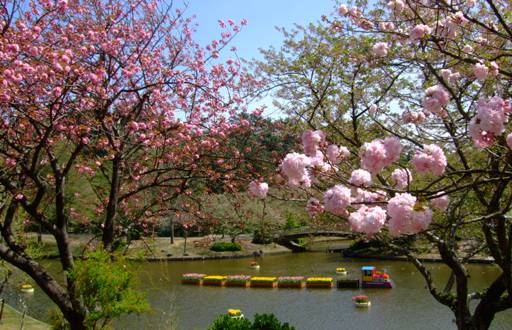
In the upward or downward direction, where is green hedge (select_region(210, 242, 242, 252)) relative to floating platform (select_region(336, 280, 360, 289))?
upward

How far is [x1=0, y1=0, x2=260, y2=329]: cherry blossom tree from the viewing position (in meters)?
4.97

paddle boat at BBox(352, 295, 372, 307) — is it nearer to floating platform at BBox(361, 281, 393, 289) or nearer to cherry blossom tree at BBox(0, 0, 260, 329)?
floating platform at BBox(361, 281, 393, 289)

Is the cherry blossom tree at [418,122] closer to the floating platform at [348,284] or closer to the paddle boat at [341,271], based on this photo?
the floating platform at [348,284]

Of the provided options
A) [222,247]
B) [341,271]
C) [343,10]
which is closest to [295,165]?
[343,10]

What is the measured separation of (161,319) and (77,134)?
7781 millimetres

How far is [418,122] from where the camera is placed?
3832 millimetres

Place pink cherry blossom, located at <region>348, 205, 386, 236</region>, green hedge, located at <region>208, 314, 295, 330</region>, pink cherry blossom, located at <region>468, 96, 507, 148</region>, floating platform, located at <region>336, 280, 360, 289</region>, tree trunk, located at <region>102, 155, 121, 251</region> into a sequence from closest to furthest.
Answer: pink cherry blossom, located at <region>468, 96, 507, 148</region>
pink cherry blossom, located at <region>348, 205, 386, 236</region>
tree trunk, located at <region>102, 155, 121, 251</region>
green hedge, located at <region>208, 314, 295, 330</region>
floating platform, located at <region>336, 280, 360, 289</region>

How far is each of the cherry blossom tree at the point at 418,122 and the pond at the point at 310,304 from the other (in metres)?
5.71

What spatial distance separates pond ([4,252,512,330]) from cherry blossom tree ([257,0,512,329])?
5.71 metres

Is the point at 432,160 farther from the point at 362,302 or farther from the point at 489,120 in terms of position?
the point at 362,302

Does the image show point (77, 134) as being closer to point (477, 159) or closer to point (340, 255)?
point (477, 159)

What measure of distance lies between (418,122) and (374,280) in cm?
1504

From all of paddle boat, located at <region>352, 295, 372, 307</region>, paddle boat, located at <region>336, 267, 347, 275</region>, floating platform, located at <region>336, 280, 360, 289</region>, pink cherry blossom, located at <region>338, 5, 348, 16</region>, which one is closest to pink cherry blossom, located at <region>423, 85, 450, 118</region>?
pink cherry blossom, located at <region>338, 5, 348, 16</region>

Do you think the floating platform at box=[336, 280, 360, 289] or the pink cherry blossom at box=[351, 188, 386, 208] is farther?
the floating platform at box=[336, 280, 360, 289]
